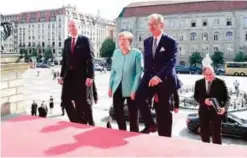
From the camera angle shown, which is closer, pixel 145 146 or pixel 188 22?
pixel 145 146

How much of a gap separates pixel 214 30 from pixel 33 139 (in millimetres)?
58523

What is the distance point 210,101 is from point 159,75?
1.08 metres

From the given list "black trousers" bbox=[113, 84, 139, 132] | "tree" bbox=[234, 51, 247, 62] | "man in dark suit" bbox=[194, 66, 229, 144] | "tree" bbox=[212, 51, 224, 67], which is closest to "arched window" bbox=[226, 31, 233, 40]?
"tree" bbox=[212, 51, 224, 67]

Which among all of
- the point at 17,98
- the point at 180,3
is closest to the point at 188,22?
the point at 180,3

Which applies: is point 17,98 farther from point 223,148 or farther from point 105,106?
point 105,106

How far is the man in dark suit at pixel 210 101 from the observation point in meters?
5.05

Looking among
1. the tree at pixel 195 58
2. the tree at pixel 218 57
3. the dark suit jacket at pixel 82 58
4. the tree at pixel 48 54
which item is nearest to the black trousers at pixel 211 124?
the dark suit jacket at pixel 82 58

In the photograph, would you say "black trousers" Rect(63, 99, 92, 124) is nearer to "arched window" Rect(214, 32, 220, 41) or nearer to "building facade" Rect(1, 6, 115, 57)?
"arched window" Rect(214, 32, 220, 41)

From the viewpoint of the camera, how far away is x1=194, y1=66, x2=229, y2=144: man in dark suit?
5.05 meters

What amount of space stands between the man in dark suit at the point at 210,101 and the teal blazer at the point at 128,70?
1.03 metres

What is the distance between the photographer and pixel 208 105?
5.06 meters

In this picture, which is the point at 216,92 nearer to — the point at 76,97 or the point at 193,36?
the point at 76,97

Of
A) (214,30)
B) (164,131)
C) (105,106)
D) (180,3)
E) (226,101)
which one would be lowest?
(105,106)

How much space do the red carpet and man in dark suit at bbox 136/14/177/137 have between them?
28.6 inches
